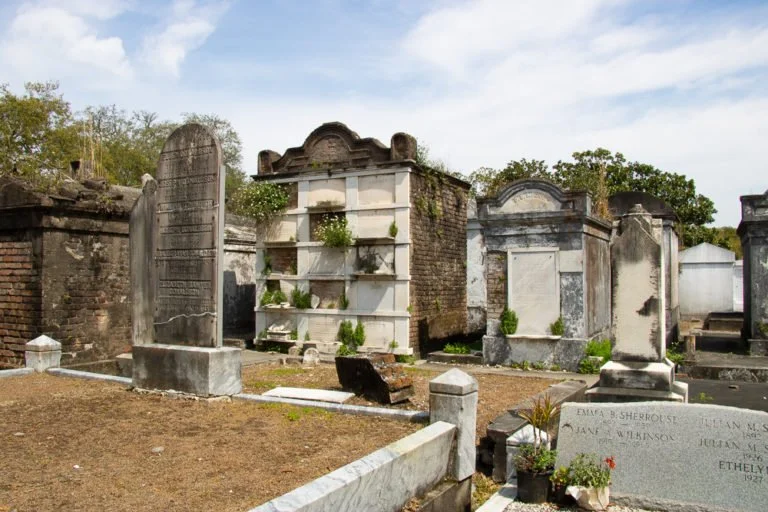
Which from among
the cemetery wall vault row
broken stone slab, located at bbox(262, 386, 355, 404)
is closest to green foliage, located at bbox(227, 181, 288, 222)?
the cemetery wall vault row

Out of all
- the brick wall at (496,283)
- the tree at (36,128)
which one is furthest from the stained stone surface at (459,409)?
the tree at (36,128)

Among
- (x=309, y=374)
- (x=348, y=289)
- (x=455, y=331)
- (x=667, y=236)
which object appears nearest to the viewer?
(x=309, y=374)

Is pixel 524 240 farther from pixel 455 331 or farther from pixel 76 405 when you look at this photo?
pixel 76 405

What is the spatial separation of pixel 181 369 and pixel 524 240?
7.12 metres

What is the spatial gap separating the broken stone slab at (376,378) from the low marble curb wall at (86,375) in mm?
2815

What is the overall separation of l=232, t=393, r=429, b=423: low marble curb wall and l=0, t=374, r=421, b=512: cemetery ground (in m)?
0.11

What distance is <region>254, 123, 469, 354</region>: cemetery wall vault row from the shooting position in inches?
509

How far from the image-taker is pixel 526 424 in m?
6.27

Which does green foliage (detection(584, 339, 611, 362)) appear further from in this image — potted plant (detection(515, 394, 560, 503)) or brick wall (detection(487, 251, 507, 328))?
potted plant (detection(515, 394, 560, 503))

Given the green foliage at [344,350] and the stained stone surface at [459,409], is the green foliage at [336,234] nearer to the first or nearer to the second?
the green foliage at [344,350]

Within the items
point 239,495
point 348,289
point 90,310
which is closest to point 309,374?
point 348,289

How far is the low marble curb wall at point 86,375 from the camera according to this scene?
8.12 metres

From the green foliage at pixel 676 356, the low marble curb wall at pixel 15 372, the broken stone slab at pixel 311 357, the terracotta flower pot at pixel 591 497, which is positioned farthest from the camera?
the broken stone slab at pixel 311 357

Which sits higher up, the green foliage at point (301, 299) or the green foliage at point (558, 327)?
the green foliage at point (301, 299)
